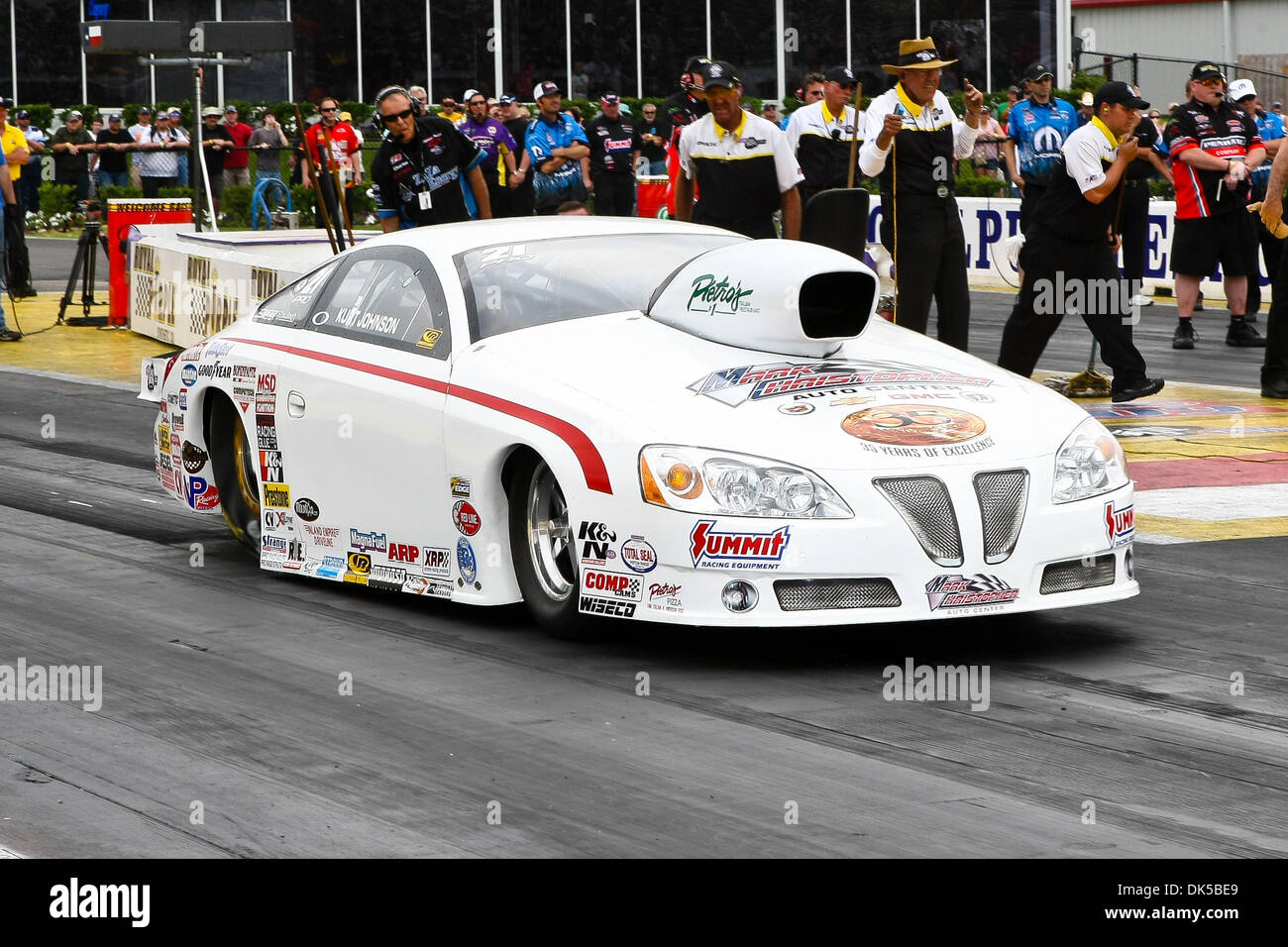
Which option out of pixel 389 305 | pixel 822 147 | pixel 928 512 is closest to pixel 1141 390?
pixel 822 147

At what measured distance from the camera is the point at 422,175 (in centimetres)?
1190

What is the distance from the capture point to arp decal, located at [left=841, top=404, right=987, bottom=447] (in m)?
6.45

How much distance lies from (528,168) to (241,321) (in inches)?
509

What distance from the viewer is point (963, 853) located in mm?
4562

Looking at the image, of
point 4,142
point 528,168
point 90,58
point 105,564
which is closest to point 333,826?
point 105,564

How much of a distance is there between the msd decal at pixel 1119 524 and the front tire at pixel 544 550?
1761mm

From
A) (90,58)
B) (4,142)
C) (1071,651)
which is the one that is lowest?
(1071,651)

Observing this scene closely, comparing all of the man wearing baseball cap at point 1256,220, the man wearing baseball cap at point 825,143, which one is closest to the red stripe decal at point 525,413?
the man wearing baseball cap at point 825,143

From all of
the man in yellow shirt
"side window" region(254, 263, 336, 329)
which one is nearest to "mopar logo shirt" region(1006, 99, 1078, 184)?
the man in yellow shirt

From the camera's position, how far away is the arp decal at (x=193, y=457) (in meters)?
8.70

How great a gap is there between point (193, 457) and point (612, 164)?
1469 centimetres

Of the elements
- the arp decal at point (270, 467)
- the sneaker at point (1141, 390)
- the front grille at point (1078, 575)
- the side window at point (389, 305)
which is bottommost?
the front grille at point (1078, 575)

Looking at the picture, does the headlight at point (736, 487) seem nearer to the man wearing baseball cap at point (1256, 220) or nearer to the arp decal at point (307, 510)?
the arp decal at point (307, 510)
